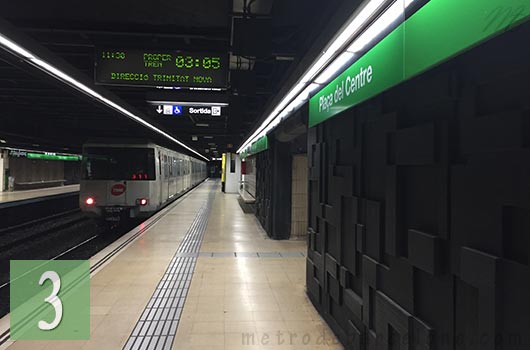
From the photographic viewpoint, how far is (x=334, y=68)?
323cm

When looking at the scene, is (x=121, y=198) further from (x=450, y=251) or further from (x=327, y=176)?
(x=450, y=251)

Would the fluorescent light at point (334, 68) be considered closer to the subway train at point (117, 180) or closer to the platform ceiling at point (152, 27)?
the platform ceiling at point (152, 27)

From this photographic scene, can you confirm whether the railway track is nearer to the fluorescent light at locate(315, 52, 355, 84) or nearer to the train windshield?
the train windshield

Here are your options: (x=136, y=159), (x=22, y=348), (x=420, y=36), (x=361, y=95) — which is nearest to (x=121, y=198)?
(x=136, y=159)

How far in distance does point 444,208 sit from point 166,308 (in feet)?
10.2

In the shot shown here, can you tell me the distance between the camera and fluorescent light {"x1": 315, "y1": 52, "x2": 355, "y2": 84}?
290 cm

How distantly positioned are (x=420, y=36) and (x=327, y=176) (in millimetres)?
2005

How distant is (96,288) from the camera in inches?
181


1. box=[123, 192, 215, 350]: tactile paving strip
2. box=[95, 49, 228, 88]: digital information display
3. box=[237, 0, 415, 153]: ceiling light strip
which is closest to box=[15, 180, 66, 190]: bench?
box=[123, 192, 215, 350]: tactile paving strip

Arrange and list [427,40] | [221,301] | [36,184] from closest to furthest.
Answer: [427,40] < [221,301] < [36,184]

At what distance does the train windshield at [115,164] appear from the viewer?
938 cm

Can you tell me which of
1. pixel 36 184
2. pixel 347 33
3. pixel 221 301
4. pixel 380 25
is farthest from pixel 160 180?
pixel 36 184

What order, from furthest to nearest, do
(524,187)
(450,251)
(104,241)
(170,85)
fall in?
(104,241) → (170,85) → (450,251) → (524,187)

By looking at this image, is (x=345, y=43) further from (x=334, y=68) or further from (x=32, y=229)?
(x=32, y=229)
